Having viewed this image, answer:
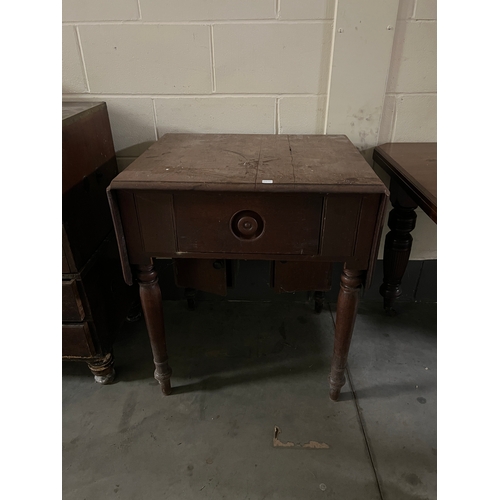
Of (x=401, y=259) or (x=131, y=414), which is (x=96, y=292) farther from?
(x=401, y=259)

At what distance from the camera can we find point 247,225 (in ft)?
2.87

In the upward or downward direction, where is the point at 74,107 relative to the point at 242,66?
downward

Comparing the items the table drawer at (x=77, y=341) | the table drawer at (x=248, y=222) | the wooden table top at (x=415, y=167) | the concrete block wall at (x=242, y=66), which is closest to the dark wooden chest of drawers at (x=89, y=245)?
the table drawer at (x=77, y=341)

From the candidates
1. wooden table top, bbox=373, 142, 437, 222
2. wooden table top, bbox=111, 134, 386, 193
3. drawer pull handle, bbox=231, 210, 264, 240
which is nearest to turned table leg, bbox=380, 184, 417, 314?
wooden table top, bbox=373, 142, 437, 222

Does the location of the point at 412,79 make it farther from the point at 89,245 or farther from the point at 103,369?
the point at 103,369

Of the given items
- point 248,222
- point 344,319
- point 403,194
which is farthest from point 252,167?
point 403,194

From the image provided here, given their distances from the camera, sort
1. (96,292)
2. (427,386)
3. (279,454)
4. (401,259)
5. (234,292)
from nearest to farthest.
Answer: (279,454) → (96,292) → (427,386) → (401,259) → (234,292)

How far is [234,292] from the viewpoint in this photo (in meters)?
1.62

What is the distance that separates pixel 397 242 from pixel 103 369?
3.66ft

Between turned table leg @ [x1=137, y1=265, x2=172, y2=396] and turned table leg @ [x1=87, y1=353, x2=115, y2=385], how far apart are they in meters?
0.17

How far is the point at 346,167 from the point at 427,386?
81cm

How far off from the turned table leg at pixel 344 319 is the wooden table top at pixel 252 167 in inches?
9.9

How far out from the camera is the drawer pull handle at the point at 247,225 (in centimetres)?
87

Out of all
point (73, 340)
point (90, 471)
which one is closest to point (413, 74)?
point (73, 340)
